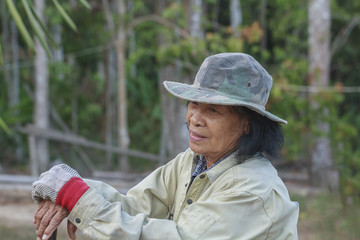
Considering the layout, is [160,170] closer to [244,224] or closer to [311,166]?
[244,224]

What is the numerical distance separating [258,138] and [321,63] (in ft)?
22.9

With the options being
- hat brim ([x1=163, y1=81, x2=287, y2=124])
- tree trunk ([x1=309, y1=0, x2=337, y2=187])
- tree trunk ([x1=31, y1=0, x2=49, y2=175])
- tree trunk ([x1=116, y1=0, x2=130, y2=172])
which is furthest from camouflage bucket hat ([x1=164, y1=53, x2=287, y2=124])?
tree trunk ([x1=116, y1=0, x2=130, y2=172])

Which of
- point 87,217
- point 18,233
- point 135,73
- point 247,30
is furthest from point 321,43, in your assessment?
point 87,217

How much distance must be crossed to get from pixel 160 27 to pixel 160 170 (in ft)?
24.2

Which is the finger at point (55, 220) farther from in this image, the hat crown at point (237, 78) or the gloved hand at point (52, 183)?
the hat crown at point (237, 78)

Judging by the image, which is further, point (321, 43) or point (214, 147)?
point (321, 43)

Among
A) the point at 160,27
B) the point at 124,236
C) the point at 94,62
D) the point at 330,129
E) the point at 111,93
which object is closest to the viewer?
the point at 124,236

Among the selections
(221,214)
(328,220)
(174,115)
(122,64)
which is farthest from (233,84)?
(122,64)

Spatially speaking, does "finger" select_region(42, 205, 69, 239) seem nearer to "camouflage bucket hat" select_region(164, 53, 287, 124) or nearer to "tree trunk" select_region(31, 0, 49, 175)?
"camouflage bucket hat" select_region(164, 53, 287, 124)

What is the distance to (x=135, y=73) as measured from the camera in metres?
14.4

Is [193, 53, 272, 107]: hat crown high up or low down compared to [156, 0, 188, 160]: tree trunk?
up

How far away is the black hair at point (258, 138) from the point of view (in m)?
1.98

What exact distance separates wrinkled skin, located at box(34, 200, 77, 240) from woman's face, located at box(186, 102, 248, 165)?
1.62ft

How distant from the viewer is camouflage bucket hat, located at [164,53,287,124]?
6.12 feet
